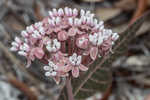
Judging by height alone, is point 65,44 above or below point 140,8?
below

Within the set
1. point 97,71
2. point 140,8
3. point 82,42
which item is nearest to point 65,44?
point 82,42

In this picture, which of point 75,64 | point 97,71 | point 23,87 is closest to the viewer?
point 75,64

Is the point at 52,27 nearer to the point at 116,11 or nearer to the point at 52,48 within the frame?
the point at 52,48

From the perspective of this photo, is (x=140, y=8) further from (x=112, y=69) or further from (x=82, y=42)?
(x=82, y=42)

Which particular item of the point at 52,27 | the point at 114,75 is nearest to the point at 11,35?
the point at 114,75

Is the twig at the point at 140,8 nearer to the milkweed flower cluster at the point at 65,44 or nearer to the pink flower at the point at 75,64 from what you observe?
the milkweed flower cluster at the point at 65,44

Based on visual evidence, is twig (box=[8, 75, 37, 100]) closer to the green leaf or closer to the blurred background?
the blurred background

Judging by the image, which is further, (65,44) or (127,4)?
(127,4)

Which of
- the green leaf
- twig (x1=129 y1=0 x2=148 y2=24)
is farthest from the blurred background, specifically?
the green leaf

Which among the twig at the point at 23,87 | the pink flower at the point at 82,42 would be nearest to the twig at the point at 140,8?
the twig at the point at 23,87
